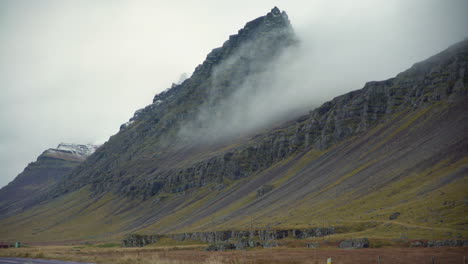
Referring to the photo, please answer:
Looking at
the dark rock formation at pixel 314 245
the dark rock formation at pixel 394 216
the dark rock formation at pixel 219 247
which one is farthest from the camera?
the dark rock formation at pixel 394 216

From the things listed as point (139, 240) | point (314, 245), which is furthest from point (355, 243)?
point (139, 240)

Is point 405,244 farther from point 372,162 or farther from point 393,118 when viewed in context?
point 393,118

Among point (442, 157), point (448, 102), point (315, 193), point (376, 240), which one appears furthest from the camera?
point (448, 102)

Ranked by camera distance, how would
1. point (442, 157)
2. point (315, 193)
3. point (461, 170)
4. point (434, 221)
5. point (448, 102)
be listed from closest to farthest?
point (434, 221) → point (461, 170) → point (442, 157) → point (315, 193) → point (448, 102)

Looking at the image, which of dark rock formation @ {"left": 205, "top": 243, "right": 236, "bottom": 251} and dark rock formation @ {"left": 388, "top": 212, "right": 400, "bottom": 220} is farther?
dark rock formation @ {"left": 388, "top": 212, "right": 400, "bottom": 220}

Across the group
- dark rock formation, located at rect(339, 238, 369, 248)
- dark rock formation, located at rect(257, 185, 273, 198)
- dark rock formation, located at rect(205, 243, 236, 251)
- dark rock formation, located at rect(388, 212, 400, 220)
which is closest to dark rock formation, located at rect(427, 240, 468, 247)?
dark rock formation, located at rect(339, 238, 369, 248)

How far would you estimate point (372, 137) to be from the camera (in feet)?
595

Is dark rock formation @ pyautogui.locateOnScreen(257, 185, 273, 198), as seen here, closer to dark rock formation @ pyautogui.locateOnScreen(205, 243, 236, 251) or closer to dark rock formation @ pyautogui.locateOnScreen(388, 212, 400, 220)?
dark rock formation @ pyautogui.locateOnScreen(205, 243, 236, 251)

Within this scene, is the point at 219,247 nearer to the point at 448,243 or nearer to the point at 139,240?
the point at 448,243

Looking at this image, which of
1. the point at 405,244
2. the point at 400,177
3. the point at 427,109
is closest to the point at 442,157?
the point at 400,177

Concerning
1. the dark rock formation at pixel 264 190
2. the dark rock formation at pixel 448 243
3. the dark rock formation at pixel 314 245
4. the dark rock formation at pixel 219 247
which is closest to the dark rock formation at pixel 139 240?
the dark rock formation at pixel 264 190

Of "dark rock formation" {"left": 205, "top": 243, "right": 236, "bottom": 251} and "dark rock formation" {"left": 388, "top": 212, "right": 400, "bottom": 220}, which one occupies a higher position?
"dark rock formation" {"left": 205, "top": 243, "right": 236, "bottom": 251}

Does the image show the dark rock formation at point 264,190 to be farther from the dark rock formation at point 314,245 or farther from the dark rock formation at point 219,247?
the dark rock formation at point 314,245

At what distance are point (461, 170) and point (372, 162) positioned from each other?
4568 cm
